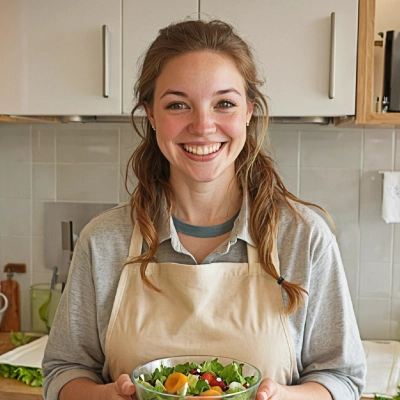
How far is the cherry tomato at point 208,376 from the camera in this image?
40.9 inches

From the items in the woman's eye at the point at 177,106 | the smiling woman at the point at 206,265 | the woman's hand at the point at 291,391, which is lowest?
the woman's hand at the point at 291,391

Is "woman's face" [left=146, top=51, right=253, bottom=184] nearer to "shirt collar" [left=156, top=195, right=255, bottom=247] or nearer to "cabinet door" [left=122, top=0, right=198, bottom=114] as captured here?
"shirt collar" [left=156, top=195, right=255, bottom=247]

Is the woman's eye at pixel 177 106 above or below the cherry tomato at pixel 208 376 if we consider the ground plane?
above

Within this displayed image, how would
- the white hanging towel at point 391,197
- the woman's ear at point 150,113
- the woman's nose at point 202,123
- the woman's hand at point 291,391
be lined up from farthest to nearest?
the white hanging towel at point 391,197 → the woman's ear at point 150,113 → the woman's nose at point 202,123 → the woman's hand at point 291,391

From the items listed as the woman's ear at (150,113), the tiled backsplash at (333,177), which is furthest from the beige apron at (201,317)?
the tiled backsplash at (333,177)

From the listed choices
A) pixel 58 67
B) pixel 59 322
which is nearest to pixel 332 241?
pixel 59 322

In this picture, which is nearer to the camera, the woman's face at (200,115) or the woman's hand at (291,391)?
the woman's hand at (291,391)

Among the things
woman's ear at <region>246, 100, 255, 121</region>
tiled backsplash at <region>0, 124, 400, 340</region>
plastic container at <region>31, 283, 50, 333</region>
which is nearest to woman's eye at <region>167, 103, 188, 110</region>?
woman's ear at <region>246, 100, 255, 121</region>

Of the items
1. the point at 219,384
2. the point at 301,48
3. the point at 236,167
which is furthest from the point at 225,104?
the point at 301,48

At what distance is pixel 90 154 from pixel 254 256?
46.0 inches

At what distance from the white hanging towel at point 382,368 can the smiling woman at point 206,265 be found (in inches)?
22.9

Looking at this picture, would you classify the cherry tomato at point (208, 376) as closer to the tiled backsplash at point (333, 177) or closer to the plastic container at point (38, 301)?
the tiled backsplash at point (333, 177)

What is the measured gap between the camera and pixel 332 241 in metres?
1.27

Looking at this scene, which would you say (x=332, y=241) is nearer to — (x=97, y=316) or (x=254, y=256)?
(x=254, y=256)
